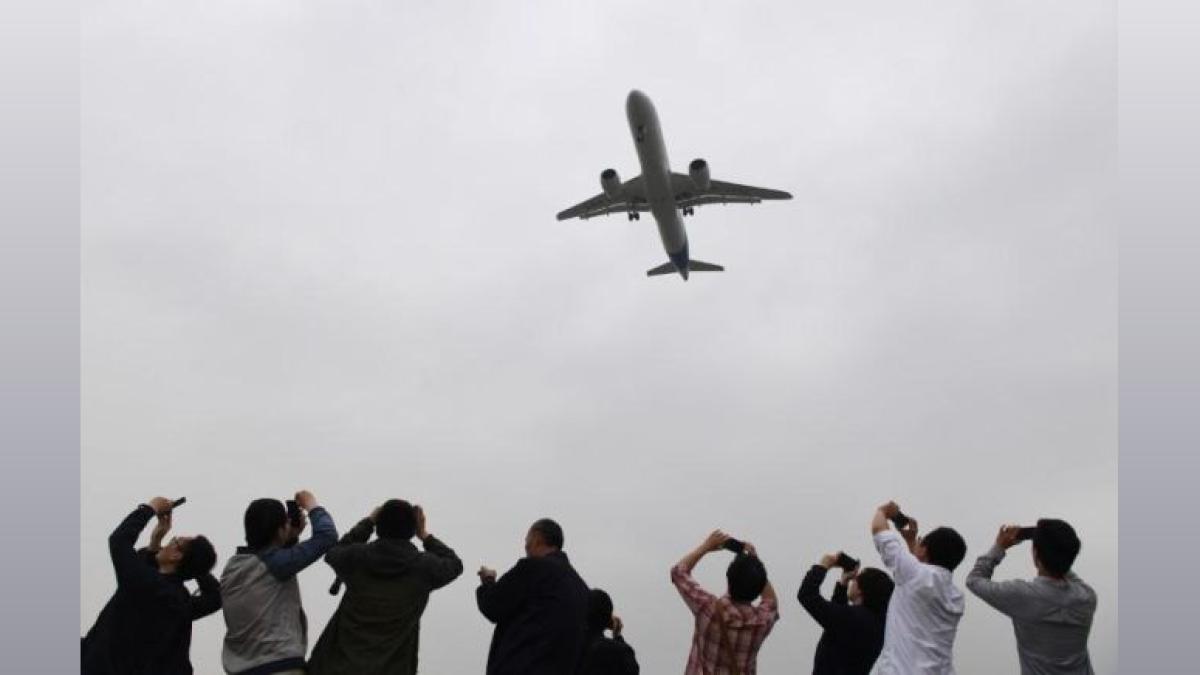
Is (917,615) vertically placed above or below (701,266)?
below

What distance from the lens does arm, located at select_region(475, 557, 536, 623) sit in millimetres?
8602

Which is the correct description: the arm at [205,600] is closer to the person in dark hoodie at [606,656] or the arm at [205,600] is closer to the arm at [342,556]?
the arm at [342,556]

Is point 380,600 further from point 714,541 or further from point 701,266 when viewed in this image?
point 701,266

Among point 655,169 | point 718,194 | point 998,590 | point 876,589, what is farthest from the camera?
point 718,194

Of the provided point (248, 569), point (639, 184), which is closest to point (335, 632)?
point (248, 569)

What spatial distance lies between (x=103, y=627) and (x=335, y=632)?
2082 mm

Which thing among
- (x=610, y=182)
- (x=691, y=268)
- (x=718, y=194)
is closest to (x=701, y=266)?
(x=691, y=268)

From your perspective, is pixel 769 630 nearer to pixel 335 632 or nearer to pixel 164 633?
pixel 335 632

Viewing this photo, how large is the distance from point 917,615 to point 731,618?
1.78m

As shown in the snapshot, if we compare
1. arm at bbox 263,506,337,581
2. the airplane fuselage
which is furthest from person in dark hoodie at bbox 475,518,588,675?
the airplane fuselage

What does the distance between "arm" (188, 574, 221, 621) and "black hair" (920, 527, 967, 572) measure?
22.4ft

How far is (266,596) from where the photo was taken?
8328 millimetres

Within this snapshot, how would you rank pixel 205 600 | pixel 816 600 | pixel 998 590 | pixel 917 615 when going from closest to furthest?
1. pixel 917 615
2. pixel 998 590
3. pixel 205 600
4. pixel 816 600

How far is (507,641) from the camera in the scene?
8.54 m
